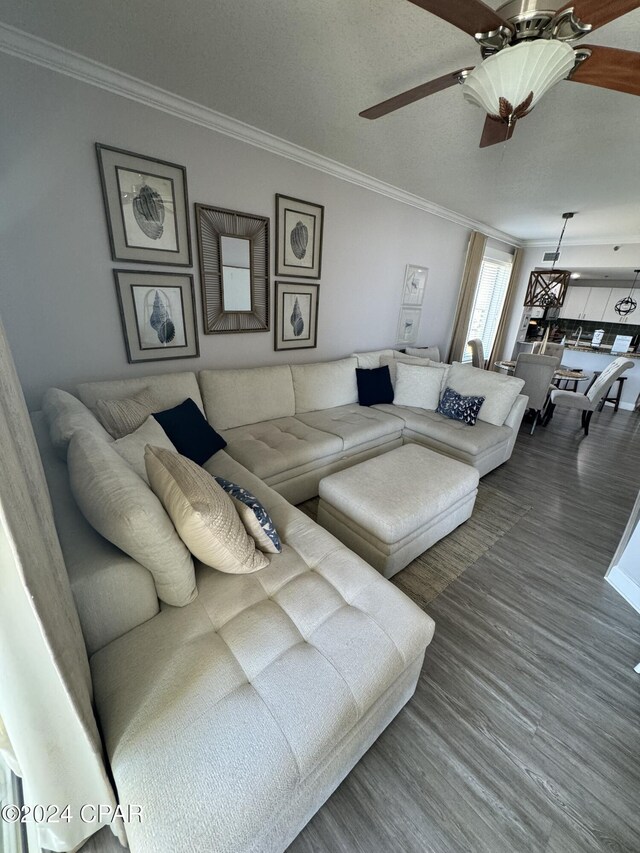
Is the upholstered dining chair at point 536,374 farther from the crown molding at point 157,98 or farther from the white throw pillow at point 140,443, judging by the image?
the white throw pillow at point 140,443

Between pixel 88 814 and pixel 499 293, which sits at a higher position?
pixel 499 293

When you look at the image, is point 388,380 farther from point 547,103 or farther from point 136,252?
point 136,252

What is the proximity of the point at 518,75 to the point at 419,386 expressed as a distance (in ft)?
7.81

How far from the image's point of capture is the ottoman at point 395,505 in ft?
5.59

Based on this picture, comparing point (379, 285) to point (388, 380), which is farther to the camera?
point (379, 285)

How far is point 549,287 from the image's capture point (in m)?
3.75

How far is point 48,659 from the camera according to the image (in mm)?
609

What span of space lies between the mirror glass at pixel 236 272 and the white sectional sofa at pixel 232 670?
1.43 metres

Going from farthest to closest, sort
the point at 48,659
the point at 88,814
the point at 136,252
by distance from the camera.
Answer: the point at 136,252 → the point at 88,814 → the point at 48,659

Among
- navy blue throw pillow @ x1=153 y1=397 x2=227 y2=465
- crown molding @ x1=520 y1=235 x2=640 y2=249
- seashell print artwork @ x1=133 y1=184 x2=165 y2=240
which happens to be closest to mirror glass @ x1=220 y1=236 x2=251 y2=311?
seashell print artwork @ x1=133 y1=184 x2=165 y2=240

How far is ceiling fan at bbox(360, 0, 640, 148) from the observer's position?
965mm

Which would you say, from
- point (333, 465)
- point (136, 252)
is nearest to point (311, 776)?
point (333, 465)

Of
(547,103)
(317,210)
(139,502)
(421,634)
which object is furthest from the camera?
(317,210)

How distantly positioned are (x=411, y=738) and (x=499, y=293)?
6.35 metres
